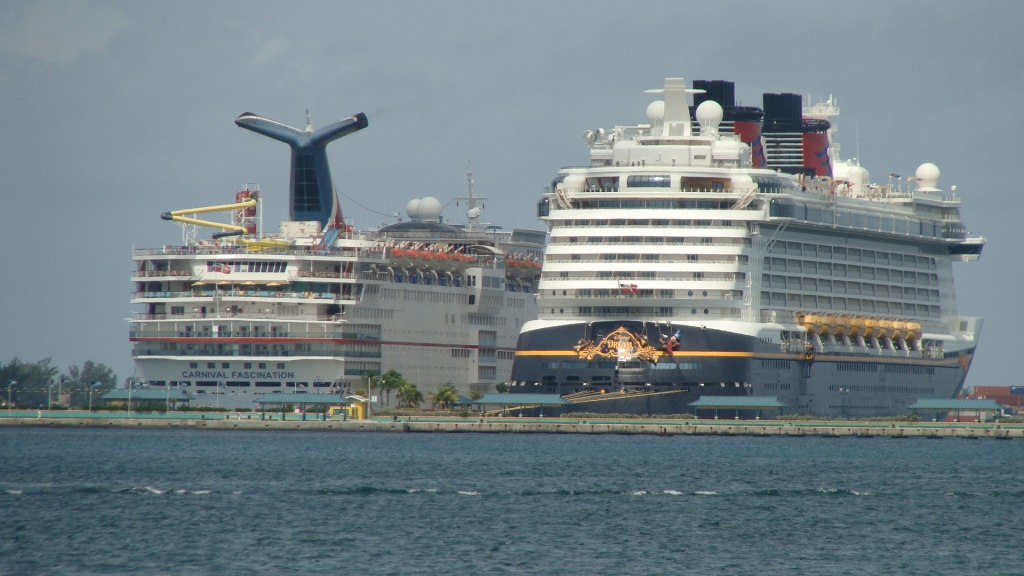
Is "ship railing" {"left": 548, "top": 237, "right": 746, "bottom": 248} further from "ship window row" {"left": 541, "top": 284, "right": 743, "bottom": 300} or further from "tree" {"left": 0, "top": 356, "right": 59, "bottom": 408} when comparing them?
"tree" {"left": 0, "top": 356, "right": 59, "bottom": 408}

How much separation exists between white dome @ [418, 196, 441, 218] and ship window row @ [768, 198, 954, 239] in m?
43.9

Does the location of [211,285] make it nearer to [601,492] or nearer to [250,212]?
[250,212]

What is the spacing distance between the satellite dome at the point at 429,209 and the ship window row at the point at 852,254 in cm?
4419

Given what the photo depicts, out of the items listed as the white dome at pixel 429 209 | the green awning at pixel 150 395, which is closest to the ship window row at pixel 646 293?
the green awning at pixel 150 395

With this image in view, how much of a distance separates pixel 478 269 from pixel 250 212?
1983 centimetres

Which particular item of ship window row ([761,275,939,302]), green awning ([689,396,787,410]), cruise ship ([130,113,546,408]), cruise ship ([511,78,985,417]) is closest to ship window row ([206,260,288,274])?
cruise ship ([130,113,546,408])

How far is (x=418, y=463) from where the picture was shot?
91.7m

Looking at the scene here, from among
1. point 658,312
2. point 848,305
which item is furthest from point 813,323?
point 658,312

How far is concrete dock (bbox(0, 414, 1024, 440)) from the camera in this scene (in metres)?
115

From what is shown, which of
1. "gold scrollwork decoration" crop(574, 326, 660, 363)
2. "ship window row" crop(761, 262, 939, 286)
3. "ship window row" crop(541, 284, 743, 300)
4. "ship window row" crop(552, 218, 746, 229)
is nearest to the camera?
"gold scrollwork decoration" crop(574, 326, 660, 363)

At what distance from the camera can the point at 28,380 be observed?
616 ft

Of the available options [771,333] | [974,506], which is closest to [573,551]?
[974,506]

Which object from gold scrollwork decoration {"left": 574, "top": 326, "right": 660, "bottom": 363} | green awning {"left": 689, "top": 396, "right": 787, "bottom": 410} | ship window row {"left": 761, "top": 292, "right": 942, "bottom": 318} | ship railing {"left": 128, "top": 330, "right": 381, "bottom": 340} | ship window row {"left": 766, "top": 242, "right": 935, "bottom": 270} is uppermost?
ship window row {"left": 766, "top": 242, "right": 935, "bottom": 270}

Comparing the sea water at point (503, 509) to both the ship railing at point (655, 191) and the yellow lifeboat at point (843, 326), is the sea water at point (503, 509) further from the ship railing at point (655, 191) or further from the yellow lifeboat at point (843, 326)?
the yellow lifeboat at point (843, 326)
